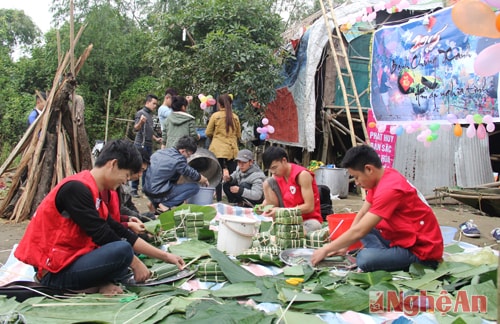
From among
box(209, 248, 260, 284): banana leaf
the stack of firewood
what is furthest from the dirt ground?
box(209, 248, 260, 284): banana leaf

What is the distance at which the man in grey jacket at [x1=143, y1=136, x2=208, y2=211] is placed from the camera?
203 inches

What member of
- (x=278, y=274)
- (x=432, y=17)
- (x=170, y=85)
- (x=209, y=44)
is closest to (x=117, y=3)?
(x=170, y=85)

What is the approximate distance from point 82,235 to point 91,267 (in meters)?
0.19

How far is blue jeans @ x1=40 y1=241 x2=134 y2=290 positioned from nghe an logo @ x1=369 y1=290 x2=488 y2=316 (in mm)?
1413

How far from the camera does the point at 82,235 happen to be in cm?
256

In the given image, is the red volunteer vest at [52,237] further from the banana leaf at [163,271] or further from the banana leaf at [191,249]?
the banana leaf at [191,249]

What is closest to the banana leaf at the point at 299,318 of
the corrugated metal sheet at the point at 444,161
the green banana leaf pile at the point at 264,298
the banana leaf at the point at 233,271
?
the green banana leaf pile at the point at 264,298

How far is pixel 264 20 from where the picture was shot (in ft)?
27.4

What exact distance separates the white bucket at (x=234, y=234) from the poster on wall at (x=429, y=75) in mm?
3922

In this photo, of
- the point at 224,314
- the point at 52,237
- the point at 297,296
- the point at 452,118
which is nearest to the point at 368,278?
the point at 297,296

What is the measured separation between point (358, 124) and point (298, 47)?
6.77ft

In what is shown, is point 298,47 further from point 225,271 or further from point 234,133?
point 225,271

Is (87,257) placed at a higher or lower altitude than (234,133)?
lower

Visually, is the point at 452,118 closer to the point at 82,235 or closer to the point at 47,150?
the point at 82,235
